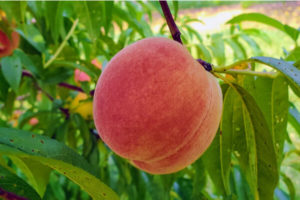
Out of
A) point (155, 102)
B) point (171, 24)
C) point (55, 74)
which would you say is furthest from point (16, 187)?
point (55, 74)

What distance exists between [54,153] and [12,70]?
476 millimetres

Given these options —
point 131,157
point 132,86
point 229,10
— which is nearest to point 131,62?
point 132,86

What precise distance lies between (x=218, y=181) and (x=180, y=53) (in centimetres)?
34

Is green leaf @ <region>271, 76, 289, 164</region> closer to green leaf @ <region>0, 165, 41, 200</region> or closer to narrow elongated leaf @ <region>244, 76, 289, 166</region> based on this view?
narrow elongated leaf @ <region>244, 76, 289, 166</region>

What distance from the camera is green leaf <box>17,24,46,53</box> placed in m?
1.01

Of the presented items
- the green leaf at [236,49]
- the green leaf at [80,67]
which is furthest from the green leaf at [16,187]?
the green leaf at [236,49]

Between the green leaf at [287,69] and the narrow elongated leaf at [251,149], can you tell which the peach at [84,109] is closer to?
the narrow elongated leaf at [251,149]

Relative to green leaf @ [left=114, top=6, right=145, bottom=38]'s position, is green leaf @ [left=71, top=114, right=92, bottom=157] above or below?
below

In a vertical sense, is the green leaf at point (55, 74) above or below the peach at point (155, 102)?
below

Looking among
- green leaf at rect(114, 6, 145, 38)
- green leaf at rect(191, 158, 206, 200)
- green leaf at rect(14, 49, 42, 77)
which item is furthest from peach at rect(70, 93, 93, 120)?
green leaf at rect(191, 158, 206, 200)

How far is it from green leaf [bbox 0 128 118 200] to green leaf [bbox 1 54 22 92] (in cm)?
41

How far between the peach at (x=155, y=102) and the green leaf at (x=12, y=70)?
414 millimetres

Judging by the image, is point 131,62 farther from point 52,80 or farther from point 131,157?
point 52,80

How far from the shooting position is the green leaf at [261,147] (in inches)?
23.6
